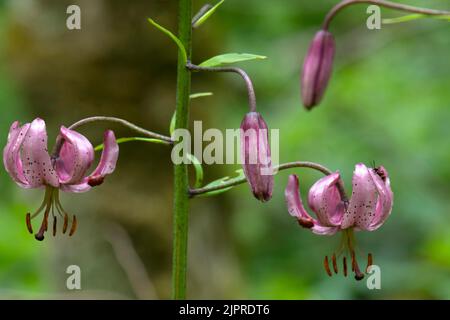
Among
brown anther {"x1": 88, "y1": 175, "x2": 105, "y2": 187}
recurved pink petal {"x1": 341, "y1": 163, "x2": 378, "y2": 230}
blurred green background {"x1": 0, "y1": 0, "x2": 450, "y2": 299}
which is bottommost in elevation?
recurved pink petal {"x1": 341, "y1": 163, "x2": 378, "y2": 230}

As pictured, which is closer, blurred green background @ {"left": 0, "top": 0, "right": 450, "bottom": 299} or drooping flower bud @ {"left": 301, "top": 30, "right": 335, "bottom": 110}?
drooping flower bud @ {"left": 301, "top": 30, "right": 335, "bottom": 110}

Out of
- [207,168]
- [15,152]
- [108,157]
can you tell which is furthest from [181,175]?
[207,168]

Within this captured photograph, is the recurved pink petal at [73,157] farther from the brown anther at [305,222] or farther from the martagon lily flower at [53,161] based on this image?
the brown anther at [305,222]

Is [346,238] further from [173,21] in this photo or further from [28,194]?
[28,194]

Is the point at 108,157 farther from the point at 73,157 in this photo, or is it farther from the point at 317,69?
the point at 317,69

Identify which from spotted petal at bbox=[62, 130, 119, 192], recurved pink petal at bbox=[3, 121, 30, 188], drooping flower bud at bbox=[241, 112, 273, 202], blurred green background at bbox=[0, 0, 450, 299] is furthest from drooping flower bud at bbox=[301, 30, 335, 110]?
blurred green background at bbox=[0, 0, 450, 299]

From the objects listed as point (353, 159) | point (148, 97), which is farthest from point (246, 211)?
point (148, 97)

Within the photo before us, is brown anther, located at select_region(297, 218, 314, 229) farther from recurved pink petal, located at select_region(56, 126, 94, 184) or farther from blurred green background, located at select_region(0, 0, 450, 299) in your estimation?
blurred green background, located at select_region(0, 0, 450, 299)

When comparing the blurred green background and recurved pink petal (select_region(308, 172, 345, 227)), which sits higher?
the blurred green background
